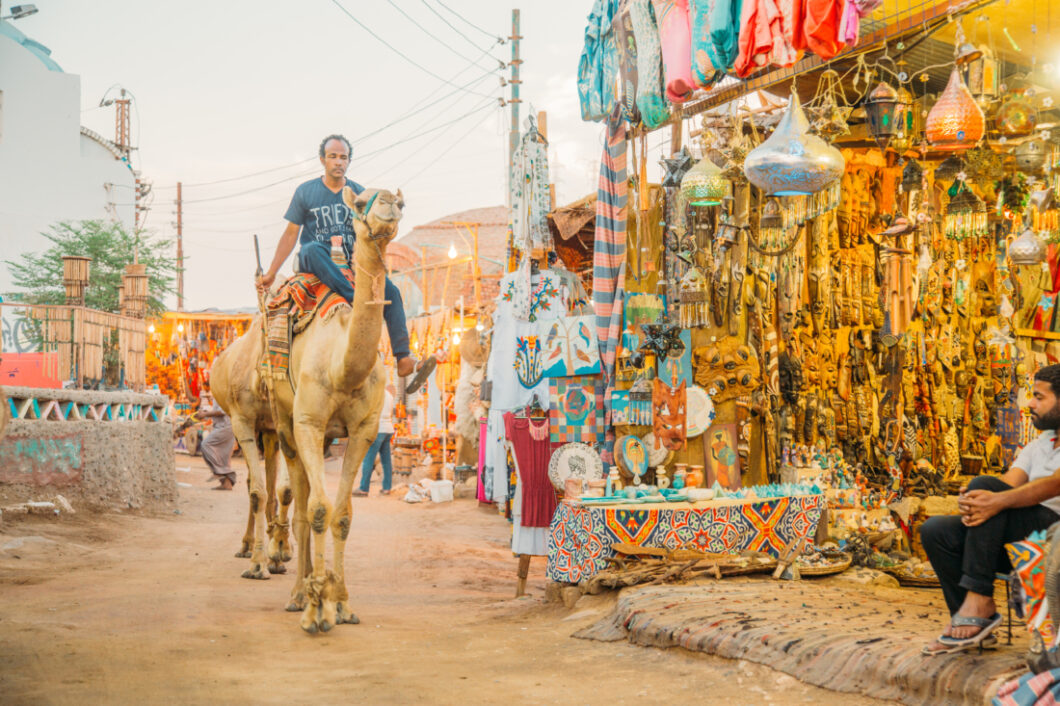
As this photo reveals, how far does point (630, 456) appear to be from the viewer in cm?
771

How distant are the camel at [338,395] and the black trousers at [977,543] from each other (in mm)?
3360

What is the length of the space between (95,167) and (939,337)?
26.9 m

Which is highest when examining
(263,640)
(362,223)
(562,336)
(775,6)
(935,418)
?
(775,6)

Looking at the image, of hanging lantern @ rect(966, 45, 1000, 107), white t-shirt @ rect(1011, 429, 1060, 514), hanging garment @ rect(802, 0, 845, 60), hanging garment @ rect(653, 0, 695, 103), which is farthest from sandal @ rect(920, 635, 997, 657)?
hanging garment @ rect(653, 0, 695, 103)

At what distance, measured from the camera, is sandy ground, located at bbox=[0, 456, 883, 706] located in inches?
178

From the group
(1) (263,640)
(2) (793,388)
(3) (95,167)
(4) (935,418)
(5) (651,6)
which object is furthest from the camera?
(3) (95,167)

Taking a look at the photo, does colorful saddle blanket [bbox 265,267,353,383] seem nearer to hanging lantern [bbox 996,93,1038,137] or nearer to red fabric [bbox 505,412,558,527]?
red fabric [bbox 505,412,558,527]

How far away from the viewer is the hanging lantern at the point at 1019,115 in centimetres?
744

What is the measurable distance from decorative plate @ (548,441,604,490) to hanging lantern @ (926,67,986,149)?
129 inches

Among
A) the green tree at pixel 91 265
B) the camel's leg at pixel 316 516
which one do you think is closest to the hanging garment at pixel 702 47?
the camel's leg at pixel 316 516

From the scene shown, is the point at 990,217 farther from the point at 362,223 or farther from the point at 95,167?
the point at 95,167

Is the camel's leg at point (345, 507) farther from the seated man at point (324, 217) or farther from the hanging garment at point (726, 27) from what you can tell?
the hanging garment at point (726, 27)

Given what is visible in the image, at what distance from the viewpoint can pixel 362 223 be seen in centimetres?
584

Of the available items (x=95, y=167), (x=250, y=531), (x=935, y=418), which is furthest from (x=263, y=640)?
(x=95, y=167)
